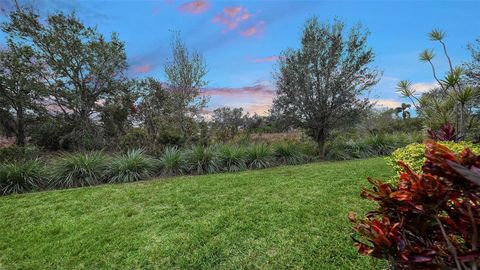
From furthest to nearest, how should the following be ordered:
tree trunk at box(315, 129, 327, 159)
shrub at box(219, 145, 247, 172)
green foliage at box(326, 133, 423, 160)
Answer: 1. tree trunk at box(315, 129, 327, 159)
2. green foliage at box(326, 133, 423, 160)
3. shrub at box(219, 145, 247, 172)

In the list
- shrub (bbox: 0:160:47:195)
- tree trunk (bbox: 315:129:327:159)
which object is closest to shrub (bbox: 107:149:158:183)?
shrub (bbox: 0:160:47:195)

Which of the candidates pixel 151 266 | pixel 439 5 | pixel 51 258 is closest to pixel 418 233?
pixel 151 266

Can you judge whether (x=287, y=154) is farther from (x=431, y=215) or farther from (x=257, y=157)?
(x=431, y=215)

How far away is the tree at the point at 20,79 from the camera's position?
35.4 feet

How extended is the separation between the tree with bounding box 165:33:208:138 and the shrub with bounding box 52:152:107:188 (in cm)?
523

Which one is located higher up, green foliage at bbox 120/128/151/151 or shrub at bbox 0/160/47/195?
green foliage at bbox 120/128/151/151

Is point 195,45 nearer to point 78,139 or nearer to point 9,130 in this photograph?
point 78,139

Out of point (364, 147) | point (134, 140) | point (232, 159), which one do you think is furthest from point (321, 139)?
point (134, 140)

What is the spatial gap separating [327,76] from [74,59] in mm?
9566

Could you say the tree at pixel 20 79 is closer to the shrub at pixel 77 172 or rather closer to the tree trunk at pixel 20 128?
the tree trunk at pixel 20 128

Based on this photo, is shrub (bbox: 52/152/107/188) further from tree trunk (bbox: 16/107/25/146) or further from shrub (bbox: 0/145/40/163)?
tree trunk (bbox: 16/107/25/146)

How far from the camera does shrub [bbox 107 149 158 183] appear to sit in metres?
7.99

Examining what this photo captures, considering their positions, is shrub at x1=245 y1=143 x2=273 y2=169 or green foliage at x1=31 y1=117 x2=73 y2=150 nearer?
shrub at x1=245 y1=143 x2=273 y2=169

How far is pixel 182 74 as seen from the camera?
1315 centimetres
